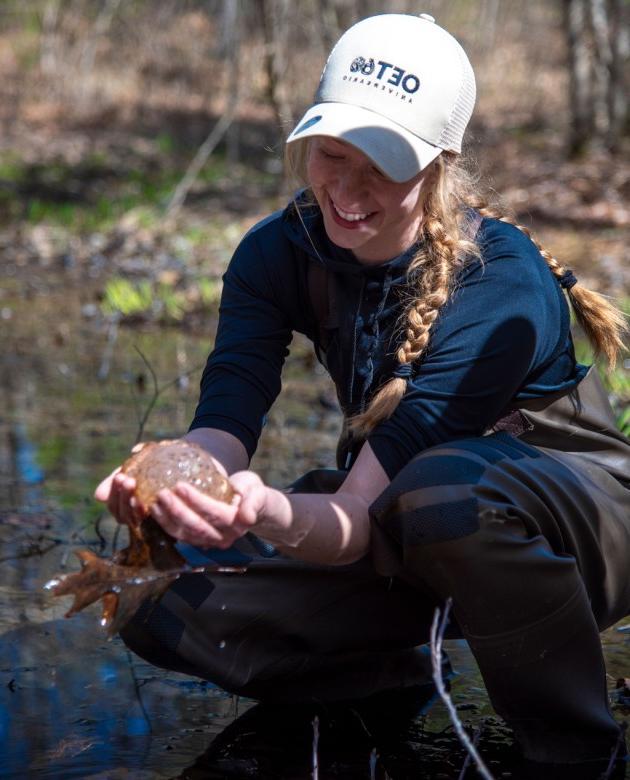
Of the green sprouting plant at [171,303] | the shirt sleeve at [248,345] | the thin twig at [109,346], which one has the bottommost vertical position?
the thin twig at [109,346]

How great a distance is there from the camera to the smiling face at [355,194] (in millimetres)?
2506

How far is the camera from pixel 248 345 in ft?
9.04

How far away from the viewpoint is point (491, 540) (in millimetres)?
2318

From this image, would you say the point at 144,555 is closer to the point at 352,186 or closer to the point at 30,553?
the point at 352,186

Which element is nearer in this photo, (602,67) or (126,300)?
(126,300)

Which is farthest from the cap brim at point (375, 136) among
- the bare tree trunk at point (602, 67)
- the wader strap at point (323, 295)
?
the bare tree trunk at point (602, 67)

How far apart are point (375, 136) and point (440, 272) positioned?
0.30 metres

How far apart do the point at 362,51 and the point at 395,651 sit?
1.33m

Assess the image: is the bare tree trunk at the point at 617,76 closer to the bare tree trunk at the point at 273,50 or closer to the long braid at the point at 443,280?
the bare tree trunk at the point at 273,50

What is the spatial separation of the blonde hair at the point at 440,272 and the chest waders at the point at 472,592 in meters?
0.15

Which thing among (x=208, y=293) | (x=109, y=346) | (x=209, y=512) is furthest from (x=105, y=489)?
(x=208, y=293)

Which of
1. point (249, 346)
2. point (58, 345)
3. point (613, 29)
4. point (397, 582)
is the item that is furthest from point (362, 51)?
point (613, 29)

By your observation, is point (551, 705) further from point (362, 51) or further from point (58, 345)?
point (58, 345)

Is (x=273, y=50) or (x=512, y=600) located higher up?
(x=273, y=50)
